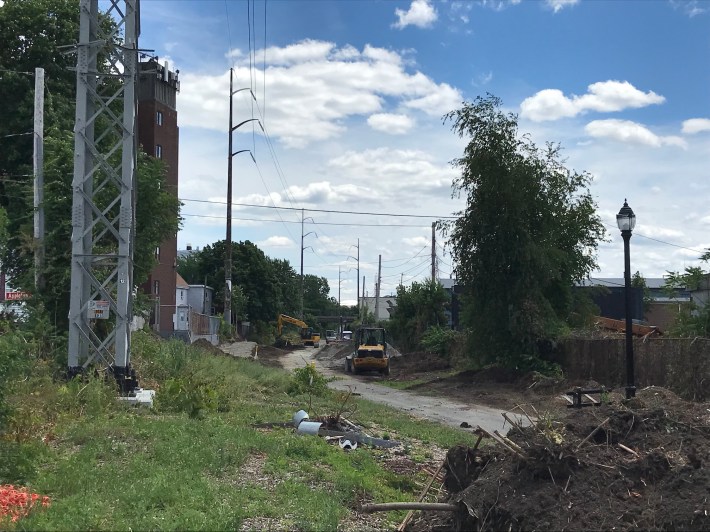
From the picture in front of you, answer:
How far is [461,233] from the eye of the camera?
1182 inches

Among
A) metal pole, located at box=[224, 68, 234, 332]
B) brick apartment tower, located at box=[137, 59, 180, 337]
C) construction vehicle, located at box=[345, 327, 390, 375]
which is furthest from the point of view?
brick apartment tower, located at box=[137, 59, 180, 337]

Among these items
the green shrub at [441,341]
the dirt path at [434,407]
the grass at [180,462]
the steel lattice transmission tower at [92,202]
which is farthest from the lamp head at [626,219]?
the green shrub at [441,341]

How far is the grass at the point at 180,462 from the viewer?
696cm

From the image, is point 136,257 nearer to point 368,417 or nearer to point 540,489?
point 368,417

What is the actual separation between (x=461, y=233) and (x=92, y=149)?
17.6 meters

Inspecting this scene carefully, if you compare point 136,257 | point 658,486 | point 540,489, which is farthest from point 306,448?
point 136,257

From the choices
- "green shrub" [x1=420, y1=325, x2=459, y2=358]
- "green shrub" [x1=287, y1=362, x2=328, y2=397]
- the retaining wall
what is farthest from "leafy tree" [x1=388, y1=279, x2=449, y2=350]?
"green shrub" [x1=287, y1=362, x2=328, y2=397]

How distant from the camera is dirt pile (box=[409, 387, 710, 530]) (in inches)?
236

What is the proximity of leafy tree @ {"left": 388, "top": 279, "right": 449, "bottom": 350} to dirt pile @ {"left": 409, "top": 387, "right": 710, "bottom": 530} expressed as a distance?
42925 millimetres

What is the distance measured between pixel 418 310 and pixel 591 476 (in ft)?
150

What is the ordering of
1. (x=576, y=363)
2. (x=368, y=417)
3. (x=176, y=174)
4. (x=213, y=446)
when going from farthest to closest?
1. (x=176, y=174)
2. (x=576, y=363)
3. (x=368, y=417)
4. (x=213, y=446)

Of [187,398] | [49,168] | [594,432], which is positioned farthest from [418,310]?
[594,432]

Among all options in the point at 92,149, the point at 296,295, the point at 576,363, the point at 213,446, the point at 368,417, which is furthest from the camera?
the point at 296,295

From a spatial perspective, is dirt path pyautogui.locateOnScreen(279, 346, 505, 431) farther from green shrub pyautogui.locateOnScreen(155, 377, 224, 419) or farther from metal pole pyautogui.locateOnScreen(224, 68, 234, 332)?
Answer: metal pole pyautogui.locateOnScreen(224, 68, 234, 332)
